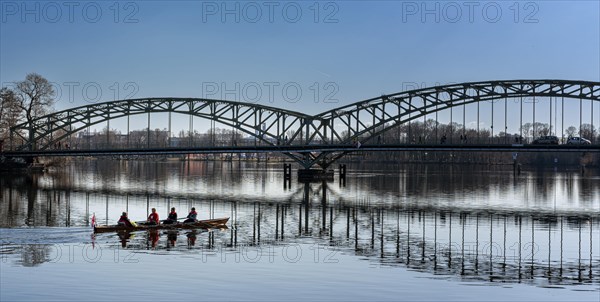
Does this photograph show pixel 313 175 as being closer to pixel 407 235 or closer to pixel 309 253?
A: pixel 407 235

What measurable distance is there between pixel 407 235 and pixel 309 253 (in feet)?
27.9

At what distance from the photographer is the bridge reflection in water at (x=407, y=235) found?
28.9 metres

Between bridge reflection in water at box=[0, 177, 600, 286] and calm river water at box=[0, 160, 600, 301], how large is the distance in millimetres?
73

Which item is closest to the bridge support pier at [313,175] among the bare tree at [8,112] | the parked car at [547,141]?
the parked car at [547,141]

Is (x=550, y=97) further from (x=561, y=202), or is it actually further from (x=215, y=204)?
(x=215, y=204)

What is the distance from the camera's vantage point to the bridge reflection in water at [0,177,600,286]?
28.9 metres

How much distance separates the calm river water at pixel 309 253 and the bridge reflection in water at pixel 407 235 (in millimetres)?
73

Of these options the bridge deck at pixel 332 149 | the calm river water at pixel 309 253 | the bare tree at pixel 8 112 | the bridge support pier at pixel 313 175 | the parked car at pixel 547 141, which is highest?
the bare tree at pixel 8 112

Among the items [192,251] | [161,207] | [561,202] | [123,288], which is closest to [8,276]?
[123,288]

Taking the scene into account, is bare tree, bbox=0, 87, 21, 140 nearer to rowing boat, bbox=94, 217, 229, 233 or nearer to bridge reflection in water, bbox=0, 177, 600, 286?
bridge reflection in water, bbox=0, 177, 600, 286

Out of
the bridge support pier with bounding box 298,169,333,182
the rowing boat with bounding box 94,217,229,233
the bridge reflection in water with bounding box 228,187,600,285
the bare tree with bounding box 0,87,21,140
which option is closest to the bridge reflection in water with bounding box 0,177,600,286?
the bridge reflection in water with bounding box 228,187,600,285

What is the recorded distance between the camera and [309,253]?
31.6 metres

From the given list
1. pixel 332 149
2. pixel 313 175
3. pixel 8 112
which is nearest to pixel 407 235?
pixel 332 149

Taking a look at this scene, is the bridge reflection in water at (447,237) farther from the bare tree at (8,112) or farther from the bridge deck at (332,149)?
the bare tree at (8,112)
